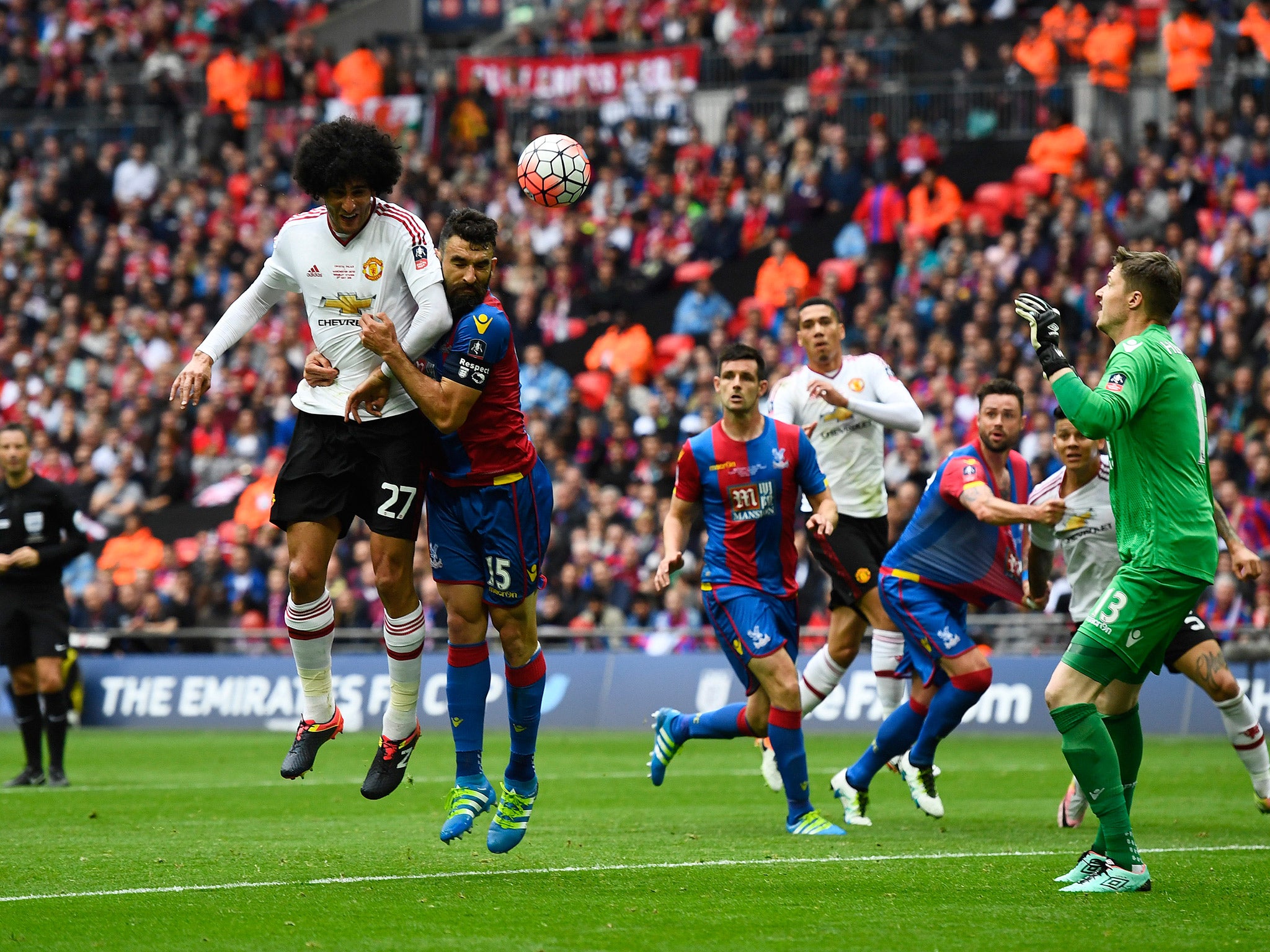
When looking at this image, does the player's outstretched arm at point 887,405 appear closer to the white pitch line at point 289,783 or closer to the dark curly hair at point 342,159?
the dark curly hair at point 342,159

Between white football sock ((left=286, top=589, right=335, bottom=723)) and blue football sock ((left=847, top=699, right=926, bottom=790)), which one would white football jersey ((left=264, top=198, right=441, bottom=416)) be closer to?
white football sock ((left=286, top=589, right=335, bottom=723))

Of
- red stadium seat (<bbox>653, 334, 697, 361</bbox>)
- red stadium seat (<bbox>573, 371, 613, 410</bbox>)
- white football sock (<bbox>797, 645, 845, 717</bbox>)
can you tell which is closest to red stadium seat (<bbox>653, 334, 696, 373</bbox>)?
red stadium seat (<bbox>653, 334, 697, 361</bbox>)

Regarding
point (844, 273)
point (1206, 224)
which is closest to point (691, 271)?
point (844, 273)

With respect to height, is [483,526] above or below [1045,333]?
below

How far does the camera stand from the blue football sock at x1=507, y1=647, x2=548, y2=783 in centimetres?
859

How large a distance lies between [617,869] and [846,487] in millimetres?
4670

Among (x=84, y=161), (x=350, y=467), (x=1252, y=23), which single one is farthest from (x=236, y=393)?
(x=350, y=467)

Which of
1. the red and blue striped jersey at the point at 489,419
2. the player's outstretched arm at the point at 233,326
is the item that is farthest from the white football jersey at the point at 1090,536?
the player's outstretched arm at the point at 233,326

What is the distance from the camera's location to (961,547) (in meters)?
10.7

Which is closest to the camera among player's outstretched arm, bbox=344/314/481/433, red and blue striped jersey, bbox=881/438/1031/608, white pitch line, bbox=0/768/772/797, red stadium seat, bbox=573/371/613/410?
player's outstretched arm, bbox=344/314/481/433

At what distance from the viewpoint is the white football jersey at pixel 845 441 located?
11984 mm

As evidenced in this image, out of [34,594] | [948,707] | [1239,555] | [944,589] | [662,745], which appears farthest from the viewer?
[34,594]

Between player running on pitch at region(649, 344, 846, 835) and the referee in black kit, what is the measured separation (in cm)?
599

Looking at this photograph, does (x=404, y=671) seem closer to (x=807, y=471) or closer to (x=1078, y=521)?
(x=807, y=471)
